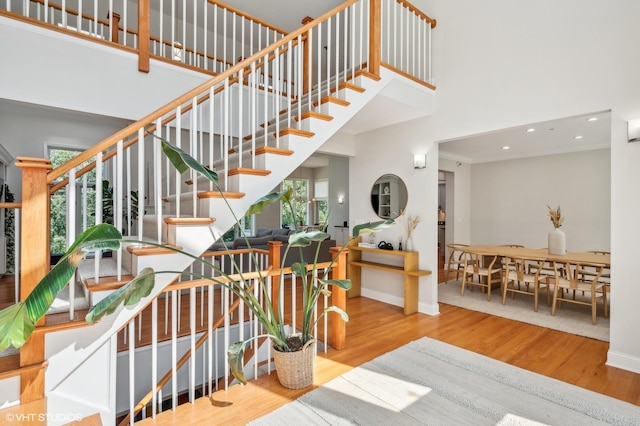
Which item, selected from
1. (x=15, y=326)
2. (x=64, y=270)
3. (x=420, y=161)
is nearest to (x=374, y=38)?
(x=420, y=161)

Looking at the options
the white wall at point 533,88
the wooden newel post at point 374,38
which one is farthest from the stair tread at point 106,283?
the white wall at point 533,88

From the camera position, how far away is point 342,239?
28.9 ft

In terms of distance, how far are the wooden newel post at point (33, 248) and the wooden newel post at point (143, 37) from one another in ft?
6.37

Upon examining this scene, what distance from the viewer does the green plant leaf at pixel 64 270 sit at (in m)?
1.31

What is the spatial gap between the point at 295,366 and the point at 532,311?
3656 millimetres

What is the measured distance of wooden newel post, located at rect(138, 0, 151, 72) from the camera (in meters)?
3.12

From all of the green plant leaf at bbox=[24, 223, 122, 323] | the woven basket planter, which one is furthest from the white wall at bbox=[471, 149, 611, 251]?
the green plant leaf at bbox=[24, 223, 122, 323]

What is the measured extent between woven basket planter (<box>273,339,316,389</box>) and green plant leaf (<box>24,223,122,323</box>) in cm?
143

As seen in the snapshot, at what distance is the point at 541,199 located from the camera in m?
6.68

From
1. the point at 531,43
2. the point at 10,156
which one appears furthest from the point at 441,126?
the point at 10,156

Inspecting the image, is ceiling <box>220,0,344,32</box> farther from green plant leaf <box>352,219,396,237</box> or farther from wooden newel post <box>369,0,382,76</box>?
green plant leaf <box>352,219,396,237</box>

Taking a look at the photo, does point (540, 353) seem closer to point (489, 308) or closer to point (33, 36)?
point (489, 308)

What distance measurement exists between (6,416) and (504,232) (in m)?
8.09

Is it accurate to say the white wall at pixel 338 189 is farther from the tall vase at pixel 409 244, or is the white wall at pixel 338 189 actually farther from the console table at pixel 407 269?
the tall vase at pixel 409 244
